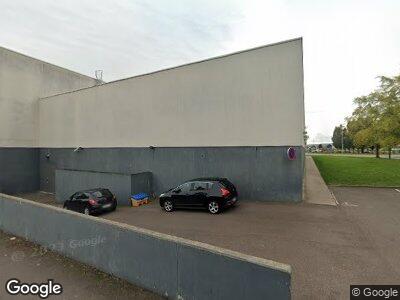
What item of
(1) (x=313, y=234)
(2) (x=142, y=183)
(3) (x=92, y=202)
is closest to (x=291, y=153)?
(1) (x=313, y=234)

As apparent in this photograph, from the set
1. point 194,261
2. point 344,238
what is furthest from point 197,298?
point 344,238

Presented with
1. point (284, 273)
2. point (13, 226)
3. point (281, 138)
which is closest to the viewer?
point (284, 273)

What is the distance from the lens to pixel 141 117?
19.1m

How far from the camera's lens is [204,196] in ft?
41.3

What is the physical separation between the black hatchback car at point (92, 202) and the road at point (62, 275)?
6006 mm

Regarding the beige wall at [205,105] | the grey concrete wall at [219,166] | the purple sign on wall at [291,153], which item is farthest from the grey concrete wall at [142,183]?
the purple sign on wall at [291,153]

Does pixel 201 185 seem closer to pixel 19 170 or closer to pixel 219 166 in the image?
pixel 219 166

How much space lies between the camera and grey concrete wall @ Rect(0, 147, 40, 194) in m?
22.5

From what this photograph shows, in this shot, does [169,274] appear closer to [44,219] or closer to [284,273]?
[284,273]

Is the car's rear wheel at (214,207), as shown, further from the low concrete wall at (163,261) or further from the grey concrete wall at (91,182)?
the low concrete wall at (163,261)

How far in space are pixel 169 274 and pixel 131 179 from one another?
40.2 ft

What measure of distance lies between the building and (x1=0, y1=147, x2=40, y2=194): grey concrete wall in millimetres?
82

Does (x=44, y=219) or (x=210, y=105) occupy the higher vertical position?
(x=210, y=105)

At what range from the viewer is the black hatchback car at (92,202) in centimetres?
1403
